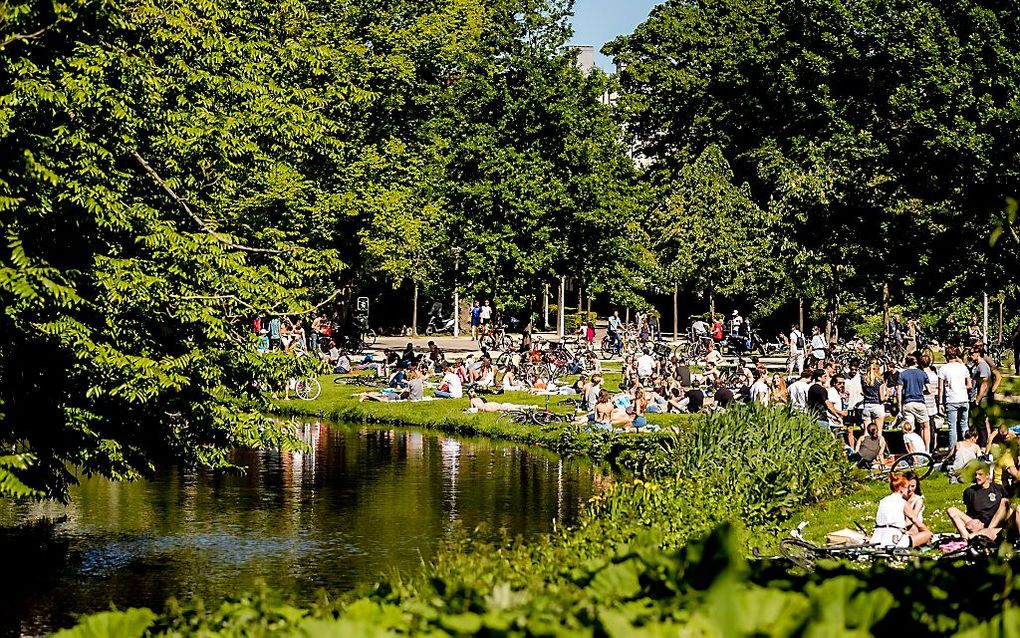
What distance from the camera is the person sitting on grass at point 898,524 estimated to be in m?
16.5

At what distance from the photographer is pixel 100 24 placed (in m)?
16.1

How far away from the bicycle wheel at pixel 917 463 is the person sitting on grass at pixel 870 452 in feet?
2.17

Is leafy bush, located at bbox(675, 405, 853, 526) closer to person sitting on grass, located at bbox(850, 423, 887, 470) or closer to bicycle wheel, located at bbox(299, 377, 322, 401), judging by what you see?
person sitting on grass, located at bbox(850, 423, 887, 470)

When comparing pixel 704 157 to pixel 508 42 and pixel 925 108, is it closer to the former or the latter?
pixel 508 42

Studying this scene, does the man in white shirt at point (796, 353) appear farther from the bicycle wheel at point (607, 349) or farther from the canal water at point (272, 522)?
the canal water at point (272, 522)

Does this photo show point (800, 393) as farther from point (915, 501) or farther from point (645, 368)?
point (645, 368)

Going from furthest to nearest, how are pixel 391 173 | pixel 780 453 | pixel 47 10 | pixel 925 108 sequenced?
pixel 391 173 → pixel 925 108 → pixel 780 453 → pixel 47 10

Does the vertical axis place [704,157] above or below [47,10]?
above

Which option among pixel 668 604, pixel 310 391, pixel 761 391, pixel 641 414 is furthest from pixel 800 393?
pixel 668 604

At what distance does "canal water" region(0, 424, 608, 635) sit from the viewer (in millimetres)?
16938

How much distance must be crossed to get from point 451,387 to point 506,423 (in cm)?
597

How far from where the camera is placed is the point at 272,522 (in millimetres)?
21875

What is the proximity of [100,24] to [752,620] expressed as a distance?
13694 millimetres

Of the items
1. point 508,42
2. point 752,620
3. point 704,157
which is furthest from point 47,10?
point 704,157
